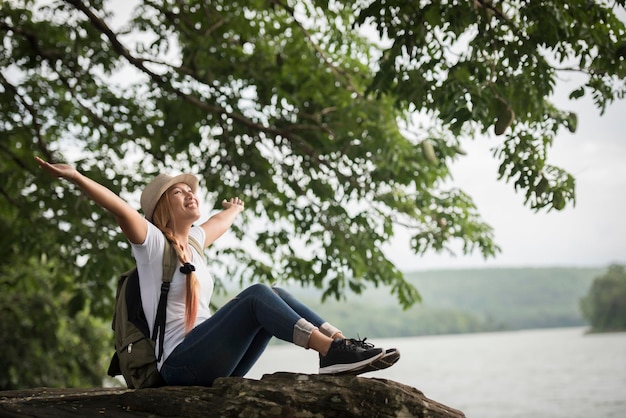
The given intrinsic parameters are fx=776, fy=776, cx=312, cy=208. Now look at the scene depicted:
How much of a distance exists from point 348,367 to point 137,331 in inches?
46.8

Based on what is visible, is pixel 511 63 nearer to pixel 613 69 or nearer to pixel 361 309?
pixel 613 69

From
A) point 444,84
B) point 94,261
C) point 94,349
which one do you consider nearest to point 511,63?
point 444,84

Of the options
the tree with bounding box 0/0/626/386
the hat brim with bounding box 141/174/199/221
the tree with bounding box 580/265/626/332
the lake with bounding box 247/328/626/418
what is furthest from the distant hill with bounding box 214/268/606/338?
the hat brim with bounding box 141/174/199/221

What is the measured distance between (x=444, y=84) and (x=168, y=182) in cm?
242

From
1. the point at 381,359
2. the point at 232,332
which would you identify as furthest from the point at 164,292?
the point at 381,359

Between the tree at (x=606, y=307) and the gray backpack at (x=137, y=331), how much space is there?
70.0 m

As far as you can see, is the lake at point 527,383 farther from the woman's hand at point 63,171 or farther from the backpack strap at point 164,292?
the woman's hand at point 63,171

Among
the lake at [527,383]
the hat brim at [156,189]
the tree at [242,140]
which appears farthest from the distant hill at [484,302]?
the hat brim at [156,189]

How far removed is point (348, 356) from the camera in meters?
4.00

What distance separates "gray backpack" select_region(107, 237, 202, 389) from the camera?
422cm

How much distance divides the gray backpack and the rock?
0.13 metres

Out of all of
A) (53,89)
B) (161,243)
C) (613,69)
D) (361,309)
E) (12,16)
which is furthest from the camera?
(361,309)

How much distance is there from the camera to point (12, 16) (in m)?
9.41

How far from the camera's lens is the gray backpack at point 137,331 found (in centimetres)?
422
